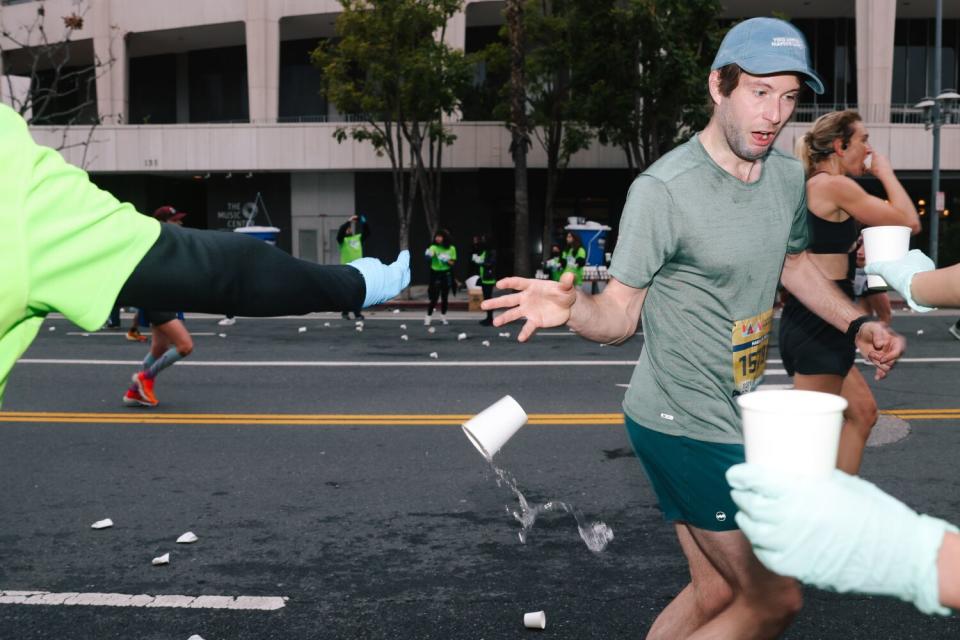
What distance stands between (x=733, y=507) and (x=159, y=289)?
76.8 inches

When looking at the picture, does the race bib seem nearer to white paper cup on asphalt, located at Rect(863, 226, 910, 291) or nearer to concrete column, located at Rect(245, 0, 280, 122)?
white paper cup on asphalt, located at Rect(863, 226, 910, 291)

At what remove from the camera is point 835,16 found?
3369 cm

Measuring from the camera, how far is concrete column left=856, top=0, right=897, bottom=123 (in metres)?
30.4

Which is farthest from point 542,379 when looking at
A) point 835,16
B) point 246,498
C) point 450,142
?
point 835,16

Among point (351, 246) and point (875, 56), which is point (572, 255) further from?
point (875, 56)

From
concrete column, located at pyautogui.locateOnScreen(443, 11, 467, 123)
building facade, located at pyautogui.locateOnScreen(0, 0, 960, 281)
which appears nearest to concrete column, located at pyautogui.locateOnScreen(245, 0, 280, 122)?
building facade, located at pyautogui.locateOnScreen(0, 0, 960, 281)

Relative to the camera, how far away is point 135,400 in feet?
30.8

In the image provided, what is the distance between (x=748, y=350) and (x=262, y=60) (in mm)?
31534

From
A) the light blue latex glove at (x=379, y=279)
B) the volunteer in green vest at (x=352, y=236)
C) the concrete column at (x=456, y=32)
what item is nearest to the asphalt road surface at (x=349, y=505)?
the light blue latex glove at (x=379, y=279)

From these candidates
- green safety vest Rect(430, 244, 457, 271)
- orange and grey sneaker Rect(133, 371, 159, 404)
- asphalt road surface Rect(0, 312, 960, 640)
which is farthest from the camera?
green safety vest Rect(430, 244, 457, 271)

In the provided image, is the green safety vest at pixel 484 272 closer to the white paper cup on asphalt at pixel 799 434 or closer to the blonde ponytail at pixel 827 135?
the blonde ponytail at pixel 827 135

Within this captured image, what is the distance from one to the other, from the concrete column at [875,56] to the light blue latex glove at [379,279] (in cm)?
3158

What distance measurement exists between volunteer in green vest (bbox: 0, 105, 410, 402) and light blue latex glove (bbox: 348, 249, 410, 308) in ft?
0.48

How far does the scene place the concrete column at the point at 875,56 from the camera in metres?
30.4
